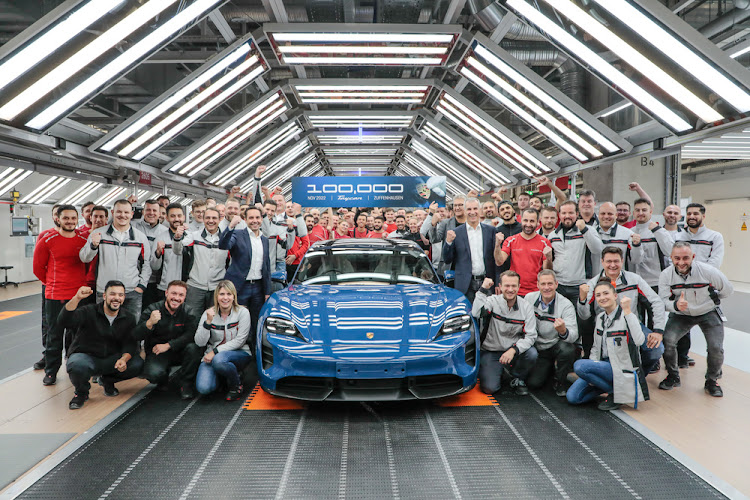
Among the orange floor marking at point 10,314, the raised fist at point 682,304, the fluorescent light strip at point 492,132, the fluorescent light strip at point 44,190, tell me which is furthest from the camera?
the fluorescent light strip at point 44,190

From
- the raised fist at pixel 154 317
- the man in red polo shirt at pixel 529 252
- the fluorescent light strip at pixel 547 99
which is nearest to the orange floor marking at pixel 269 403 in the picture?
the raised fist at pixel 154 317

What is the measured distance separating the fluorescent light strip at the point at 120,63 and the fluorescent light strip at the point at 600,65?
3046mm

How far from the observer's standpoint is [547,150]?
11797 mm

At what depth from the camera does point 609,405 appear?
3.33 meters

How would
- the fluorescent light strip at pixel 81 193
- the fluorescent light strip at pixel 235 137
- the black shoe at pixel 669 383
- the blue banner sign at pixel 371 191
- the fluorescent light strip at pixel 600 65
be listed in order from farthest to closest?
the fluorescent light strip at pixel 81 193 → the blue banner sign at pixel 371 191 → the fluorescent light strip at pixel 235 137 → the fluorescent light strip at pixel 600 65 → the black shoe at pixel 669 383

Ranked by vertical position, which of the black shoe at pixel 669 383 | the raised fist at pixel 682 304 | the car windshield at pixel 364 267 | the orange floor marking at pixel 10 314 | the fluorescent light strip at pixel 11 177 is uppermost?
the fluorescent light strip at pixel 11 177

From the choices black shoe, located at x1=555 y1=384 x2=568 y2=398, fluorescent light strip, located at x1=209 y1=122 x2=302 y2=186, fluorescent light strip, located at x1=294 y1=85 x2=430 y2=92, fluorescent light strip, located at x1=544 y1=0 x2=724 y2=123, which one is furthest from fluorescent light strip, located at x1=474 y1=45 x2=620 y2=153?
fluorescent light strip, located at x1=209 y1=122 x2=302 y2=186

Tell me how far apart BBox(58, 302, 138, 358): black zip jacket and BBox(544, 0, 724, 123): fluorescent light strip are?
4.67m

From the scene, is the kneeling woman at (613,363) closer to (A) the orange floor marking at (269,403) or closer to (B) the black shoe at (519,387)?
(B) the black shoe at (519,387)

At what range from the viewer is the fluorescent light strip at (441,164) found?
43.5 ft

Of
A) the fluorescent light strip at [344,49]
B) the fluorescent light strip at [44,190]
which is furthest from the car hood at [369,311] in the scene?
the fluorescent light strip at [44,190]

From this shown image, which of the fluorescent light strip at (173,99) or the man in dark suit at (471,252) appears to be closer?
the man in dark suit at (471,252)

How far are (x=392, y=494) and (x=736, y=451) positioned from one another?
7.01ft

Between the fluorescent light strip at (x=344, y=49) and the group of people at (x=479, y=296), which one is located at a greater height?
the fluorescent light strip at (x=344, y=49)
